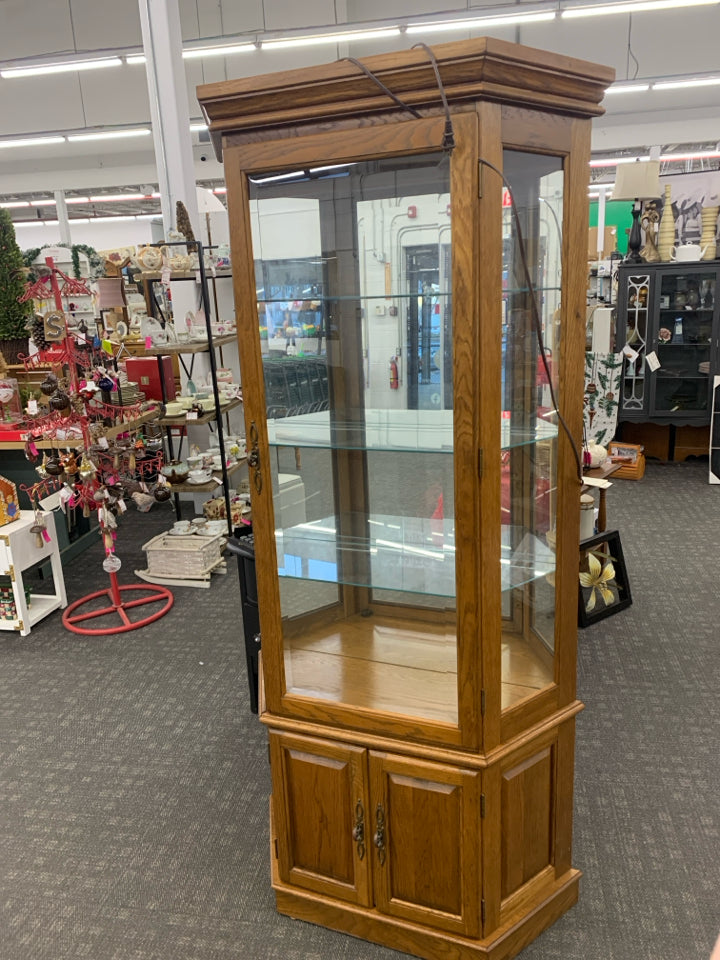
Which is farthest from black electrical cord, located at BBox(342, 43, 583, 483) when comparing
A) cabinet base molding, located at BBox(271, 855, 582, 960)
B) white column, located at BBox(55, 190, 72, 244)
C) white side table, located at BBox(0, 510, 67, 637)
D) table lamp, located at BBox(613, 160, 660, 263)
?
white column, located at BBox(55, 190, 72, 244)

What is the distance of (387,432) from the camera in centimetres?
203

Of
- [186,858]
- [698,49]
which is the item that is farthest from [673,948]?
[698,49]

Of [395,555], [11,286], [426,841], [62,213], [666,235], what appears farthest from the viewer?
[62,213]

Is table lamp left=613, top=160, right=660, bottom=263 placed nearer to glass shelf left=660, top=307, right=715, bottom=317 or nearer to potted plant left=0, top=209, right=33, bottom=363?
glass shelf left=660, top=307, right=715, bottom=317

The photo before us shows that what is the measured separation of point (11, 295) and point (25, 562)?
182 centimetres

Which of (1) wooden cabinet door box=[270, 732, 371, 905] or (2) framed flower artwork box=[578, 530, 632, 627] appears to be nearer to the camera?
(1) wooden cabinet door box=[270, 732, 371, 905]

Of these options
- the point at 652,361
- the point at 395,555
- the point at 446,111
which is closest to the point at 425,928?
the point at 395,555

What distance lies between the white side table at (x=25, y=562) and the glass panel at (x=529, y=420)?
9.61ft

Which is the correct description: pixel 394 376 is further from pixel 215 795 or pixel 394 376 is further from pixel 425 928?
pixel 215 795

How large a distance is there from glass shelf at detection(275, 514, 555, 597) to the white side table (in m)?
2.41

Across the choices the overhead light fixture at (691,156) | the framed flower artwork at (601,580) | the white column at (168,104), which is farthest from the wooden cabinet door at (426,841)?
the overhead light fixture at (691,156)

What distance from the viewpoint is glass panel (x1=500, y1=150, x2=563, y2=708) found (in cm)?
166

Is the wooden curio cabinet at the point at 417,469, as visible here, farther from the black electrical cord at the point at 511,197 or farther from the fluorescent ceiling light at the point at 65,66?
the fluorescent ceiling light at the point at 65,66

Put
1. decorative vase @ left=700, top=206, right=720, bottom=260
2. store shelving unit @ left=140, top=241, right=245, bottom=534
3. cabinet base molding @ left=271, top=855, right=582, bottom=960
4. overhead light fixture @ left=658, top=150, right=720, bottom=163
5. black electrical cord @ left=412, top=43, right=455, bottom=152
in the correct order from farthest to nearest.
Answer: overhead light fixture @ left=658, top=150, right=720, bottom=163 < decorative vase @ left=700, top=206, right=720, bottom=260 < store shelving unit @ left=140, top=241, right=245, bottom=534 < cabinet base molding @ left=271, top=855, right=582, bottom=960 < black electrical cord @ left=412, top=43, right=455, bottom=152
